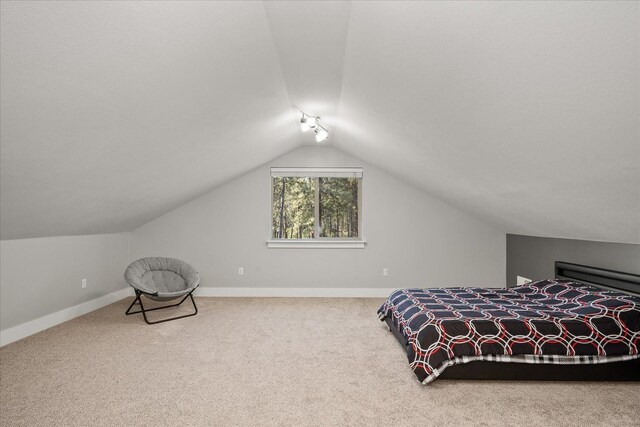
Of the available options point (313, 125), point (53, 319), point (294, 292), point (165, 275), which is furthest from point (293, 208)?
point (53, 319)

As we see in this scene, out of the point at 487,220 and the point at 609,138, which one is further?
the point at 487,220

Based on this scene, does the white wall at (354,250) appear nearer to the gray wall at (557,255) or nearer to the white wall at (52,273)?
the gray wall at (557,255)

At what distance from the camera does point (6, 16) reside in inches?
53.2

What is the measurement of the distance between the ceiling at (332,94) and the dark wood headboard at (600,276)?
34 centimetres

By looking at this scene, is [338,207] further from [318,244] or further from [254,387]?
[254,387]

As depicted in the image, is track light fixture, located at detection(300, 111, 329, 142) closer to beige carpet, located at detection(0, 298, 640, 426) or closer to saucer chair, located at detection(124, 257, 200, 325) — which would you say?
beige carpet, located at detection(0, 298, 640, 426)

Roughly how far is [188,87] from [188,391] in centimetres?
199

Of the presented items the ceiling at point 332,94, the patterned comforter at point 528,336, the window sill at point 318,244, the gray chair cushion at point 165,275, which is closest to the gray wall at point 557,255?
the ceiling at point 332,94

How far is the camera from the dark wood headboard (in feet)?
10.3

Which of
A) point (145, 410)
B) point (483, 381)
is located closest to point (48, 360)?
point (145, 410)

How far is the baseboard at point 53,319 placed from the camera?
3.36 m

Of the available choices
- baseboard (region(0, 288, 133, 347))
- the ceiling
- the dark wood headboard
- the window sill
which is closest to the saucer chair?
baseboard (region(0, 288, 133, 347))

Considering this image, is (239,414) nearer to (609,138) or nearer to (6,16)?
(6,16)

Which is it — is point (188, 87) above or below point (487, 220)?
above
